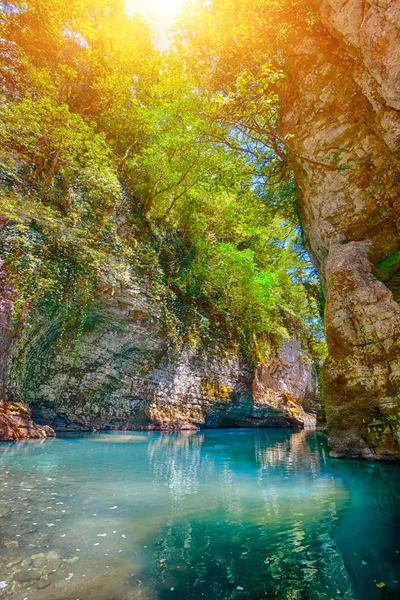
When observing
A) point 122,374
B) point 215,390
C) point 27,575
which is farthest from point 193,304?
point 27,575

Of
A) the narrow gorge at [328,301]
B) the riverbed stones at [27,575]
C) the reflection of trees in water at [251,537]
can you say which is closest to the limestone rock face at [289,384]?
the narrow gorge at [328,301]

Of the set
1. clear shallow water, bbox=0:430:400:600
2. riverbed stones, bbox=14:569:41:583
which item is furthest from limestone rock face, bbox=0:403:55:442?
riverbed stones, bbox=14:569:41:583

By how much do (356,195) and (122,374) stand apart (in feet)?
38.9

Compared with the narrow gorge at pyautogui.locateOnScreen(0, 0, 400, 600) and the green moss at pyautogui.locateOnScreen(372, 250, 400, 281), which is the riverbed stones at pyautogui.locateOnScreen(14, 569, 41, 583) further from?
the green moss at pyautogui.locateOnScreen(372, 250, 400, 281)

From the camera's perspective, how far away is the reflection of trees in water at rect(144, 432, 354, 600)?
94.6 inches

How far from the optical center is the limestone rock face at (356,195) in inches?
270

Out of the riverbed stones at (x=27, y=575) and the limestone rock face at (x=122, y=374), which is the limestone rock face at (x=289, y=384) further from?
the riverbed stones at (x=27, y=575)

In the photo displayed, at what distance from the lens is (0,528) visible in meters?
3.21

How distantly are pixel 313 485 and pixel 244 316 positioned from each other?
13776 mm

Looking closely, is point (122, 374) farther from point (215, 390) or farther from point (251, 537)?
point (251, 537)

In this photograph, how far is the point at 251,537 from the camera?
3268 mm

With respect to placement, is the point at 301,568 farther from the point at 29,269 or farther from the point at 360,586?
the point at 29,269

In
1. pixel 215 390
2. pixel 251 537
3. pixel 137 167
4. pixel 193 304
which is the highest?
pixel 137 167

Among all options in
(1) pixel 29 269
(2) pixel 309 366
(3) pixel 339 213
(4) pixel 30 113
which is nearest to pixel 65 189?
(4) pixel 30 113
